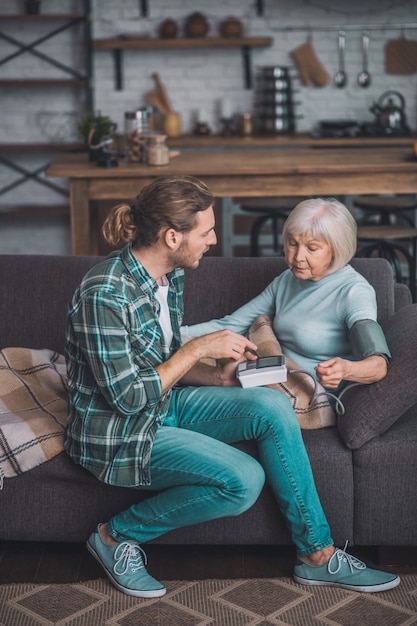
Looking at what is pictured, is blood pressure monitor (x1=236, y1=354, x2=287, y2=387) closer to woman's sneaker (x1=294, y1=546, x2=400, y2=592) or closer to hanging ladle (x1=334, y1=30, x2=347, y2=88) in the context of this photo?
woman's sneaker (x1=294, y1=546, x2=400, y2=592)

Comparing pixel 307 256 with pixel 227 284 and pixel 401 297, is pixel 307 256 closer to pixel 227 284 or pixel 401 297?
pixel 227 284

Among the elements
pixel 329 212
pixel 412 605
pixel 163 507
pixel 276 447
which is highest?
pixel 329 212

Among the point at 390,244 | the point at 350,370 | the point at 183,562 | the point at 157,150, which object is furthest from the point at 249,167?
the point at 183,562

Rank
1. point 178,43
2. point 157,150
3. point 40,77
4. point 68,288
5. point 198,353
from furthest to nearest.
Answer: point 40,77
point 178,43
point 157,150
point 68,288
point 198,353

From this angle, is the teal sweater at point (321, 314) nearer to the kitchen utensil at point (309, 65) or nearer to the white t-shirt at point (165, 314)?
the white t-shirt at point (165, 314)

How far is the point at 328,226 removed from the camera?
2490mm

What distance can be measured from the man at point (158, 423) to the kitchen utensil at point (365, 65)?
4760mm

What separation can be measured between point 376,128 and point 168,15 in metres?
1.81

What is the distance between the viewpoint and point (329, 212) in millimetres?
2520

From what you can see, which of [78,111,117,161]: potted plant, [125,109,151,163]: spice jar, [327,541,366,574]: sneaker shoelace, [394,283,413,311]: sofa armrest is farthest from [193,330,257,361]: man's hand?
[78,111,117,161]: potted plant

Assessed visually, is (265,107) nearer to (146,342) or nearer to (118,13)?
(118,13)

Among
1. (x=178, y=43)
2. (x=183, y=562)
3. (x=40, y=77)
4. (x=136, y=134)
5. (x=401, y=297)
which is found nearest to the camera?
(x=183, y=562)

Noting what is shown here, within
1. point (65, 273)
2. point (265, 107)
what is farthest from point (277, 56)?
point (65, 273)

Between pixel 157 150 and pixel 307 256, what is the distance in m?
2.21
